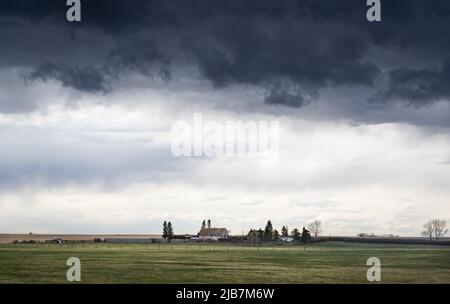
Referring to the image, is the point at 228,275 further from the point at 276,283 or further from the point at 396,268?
the point at 396,268

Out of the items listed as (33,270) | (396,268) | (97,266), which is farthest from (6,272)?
(396,268)

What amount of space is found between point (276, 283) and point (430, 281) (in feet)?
44.7

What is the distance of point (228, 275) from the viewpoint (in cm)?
5419

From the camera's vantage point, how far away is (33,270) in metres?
58.2

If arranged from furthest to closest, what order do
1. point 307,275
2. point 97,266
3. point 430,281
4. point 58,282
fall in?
point 97,266, point 307,275, point 430,281, point 58,282
